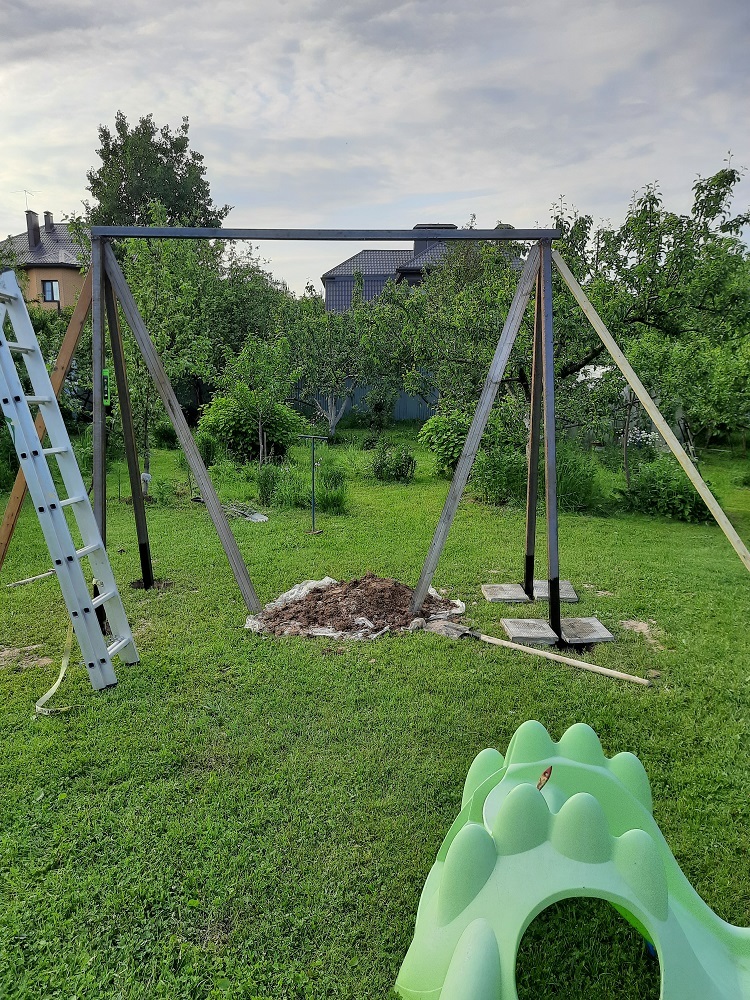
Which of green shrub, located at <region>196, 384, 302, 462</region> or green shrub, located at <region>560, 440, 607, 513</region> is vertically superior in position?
green shrub, located at <region>196, 384, 302, 462</region>

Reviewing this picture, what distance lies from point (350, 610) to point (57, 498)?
2.42 metres

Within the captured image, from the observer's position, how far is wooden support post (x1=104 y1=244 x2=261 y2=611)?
15.3 ft

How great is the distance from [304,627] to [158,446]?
11.5 metres

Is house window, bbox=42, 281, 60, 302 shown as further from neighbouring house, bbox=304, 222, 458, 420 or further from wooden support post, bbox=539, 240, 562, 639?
wooden support post, bbox=539, 240, 562, 639

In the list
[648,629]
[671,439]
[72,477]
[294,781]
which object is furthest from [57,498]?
[648,629]

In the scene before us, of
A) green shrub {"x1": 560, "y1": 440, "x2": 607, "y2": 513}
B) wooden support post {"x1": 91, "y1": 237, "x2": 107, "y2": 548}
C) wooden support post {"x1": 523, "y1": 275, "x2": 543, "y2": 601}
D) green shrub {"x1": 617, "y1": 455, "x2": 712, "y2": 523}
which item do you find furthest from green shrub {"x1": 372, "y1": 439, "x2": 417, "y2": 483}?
wooden support post {"x1": 91, "y1": 237, "x2": 107, "y2": 548}

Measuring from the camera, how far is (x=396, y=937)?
231 centimetres

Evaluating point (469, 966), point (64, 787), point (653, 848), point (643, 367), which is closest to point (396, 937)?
point (469, 966)

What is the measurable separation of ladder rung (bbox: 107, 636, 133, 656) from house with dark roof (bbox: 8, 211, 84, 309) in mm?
29353

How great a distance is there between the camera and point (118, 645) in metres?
4.31

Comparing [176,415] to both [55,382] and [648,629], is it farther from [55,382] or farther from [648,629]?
[648,629]

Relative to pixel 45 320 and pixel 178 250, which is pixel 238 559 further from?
pixel 178 250

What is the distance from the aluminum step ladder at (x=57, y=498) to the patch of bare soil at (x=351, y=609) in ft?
3.94

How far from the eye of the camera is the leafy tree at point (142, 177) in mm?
27281
